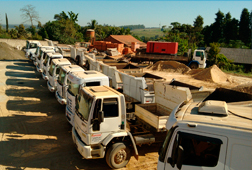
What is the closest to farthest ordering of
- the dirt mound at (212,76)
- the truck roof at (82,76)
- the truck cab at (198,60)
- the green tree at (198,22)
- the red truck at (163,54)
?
the truck roof at (82,76)
the dirt mound at (212,76)
the truck cab at (198,60)
the red truck at (163,54)
the green tree at (198,22)

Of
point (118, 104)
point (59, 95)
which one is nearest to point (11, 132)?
point (59, 95)

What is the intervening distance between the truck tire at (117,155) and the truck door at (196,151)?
2.59 metres

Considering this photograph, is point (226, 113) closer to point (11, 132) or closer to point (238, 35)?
point (11, 132)

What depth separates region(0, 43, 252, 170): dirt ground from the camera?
6.79 metres

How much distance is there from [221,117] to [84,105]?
3.90 metres

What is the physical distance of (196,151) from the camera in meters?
3.78

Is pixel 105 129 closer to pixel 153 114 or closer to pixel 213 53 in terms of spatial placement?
pixel 153 114

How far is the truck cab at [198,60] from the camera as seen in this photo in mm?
25094

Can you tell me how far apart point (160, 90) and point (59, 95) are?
5160 mm

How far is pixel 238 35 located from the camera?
58.5 meters

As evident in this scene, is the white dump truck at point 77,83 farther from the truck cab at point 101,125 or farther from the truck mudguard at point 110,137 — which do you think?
the truck mudguard at point 110,137

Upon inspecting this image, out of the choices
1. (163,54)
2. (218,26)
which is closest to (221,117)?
(163,54)

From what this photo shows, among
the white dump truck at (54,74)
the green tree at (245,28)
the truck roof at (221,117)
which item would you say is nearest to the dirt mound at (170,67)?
the white dump truck at (54,74)

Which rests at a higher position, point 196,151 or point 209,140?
point 209,140
